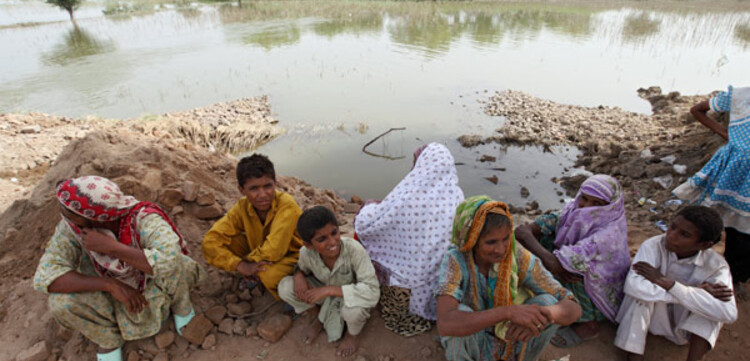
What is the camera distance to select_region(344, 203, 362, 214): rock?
14.5 ft

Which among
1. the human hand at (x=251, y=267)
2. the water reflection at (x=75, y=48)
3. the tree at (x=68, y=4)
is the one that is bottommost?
the human hand at (x=251, y=267)

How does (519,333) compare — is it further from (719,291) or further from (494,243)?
(719,291)

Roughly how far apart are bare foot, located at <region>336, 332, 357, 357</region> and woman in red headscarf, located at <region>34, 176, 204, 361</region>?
3.39 ft

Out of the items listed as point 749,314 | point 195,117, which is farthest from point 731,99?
point 195,117

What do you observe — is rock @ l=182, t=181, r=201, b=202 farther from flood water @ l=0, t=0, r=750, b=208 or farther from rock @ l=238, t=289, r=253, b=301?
flood water @ l=0, t=0, r=750, b=208

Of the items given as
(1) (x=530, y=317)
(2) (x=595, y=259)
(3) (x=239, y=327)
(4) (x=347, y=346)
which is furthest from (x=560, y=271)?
(3) (x=239, y=327)

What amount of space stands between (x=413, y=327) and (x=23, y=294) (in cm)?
278

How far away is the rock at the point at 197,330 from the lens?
2320 mm

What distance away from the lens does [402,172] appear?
19.0 feet

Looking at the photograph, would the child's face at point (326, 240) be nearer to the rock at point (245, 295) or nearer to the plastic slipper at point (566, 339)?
the rock at point (245, 295)

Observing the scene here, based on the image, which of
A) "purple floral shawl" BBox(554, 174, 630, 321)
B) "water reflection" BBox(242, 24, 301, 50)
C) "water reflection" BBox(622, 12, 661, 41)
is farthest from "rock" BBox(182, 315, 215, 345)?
"water reflection" BBox(622, 12, 661, 41)

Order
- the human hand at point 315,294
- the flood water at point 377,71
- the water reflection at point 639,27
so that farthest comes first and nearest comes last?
1. the water reflection at point 639,27
2. the flood water at point 377,71
3. the human hand at point 315,294

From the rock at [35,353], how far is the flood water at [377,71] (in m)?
3.62

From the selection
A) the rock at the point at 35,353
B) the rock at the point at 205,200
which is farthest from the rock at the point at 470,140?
the rock at the point at 35,353
